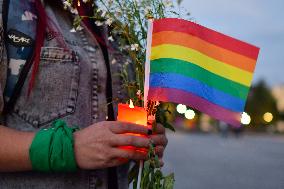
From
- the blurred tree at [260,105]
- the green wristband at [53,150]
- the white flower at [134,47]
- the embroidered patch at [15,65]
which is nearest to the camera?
the green wristband at [53,150]

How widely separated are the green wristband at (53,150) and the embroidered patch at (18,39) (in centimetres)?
31

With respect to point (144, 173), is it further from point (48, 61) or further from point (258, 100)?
point (258, 100)

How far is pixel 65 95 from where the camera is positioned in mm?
2025

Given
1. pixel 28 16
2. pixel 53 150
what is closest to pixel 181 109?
pixel 53 150

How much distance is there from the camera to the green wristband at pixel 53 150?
1.79m

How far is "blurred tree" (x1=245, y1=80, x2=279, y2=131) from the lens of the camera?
6806 centimetres

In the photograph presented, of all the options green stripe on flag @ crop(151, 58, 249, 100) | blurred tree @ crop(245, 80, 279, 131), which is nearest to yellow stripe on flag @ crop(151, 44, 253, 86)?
green stripe on flag @ crop(151, 58, 249, 100)

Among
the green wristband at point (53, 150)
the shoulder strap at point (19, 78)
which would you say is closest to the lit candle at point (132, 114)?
the green wristband at point (53, 150)

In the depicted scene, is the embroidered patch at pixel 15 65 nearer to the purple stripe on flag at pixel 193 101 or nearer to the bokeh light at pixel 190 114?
the purple stripe on flag at pixel 193 101

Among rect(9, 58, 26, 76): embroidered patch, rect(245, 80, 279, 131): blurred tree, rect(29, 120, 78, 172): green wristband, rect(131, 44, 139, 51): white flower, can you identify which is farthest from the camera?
rect(245, 80, 279, 131): blurred tree

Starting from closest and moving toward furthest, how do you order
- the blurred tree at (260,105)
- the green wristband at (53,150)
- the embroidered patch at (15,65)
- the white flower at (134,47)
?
the green wristband at (53,150), the embroidered patch at (15,65), the white flower at (134,47), the blurred tree at (260,105)

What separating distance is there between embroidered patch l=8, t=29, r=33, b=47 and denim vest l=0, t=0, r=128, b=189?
6 centimetres

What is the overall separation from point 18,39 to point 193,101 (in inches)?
23.6

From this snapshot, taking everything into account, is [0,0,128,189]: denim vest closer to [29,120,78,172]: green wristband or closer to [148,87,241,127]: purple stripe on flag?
[29,120,78,172]: green wristband
